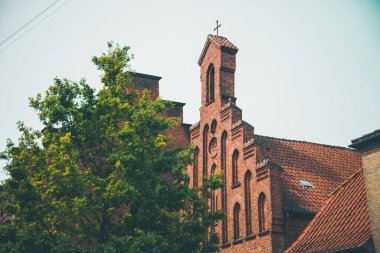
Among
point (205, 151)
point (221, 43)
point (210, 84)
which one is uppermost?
point (221, 43)

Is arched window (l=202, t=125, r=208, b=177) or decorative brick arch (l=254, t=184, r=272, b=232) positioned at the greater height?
arched window (l=202, t=125, r=208, b=177)

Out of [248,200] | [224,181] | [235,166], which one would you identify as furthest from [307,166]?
[248,200]

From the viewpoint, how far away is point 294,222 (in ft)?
70.0

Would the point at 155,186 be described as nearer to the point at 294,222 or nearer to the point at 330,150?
the point at 294,222

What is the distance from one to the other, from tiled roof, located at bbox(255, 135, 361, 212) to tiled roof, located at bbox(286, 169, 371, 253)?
1.18m

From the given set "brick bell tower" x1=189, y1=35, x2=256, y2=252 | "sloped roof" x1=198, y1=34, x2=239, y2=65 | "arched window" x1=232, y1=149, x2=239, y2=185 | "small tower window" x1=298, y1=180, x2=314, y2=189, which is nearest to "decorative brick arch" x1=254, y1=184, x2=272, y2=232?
"brick bell tower" x1=189, y1=35, x2=256, y2=252

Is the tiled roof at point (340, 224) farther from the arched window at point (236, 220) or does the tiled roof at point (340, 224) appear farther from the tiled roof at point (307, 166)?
the arched window at point (236, 220)

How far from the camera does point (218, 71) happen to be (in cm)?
2581

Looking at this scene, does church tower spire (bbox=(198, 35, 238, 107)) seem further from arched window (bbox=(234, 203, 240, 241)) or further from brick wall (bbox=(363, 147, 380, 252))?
brick wall (bbox=(363, 147, 380, 252))

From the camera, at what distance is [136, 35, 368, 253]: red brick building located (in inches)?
834

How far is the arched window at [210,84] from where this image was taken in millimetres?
26531

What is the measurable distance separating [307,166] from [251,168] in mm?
3924

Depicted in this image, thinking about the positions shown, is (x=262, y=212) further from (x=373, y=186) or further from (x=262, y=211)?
(x=373, y=186)

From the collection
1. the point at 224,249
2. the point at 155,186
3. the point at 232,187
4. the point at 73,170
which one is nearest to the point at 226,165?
the point at 232,187
